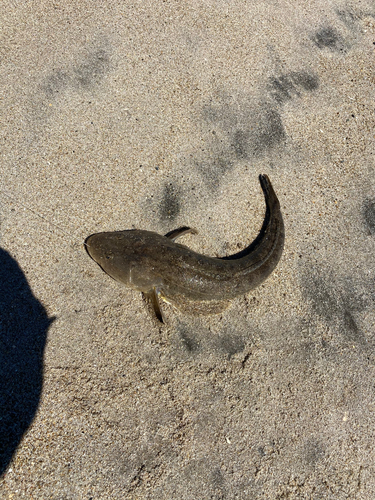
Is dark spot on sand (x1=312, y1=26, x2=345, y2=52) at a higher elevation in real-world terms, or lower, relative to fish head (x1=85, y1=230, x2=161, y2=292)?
higher

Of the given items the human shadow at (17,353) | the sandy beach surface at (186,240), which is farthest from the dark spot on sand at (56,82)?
the human shadow at (17,353)

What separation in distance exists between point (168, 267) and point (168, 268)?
0.04ft

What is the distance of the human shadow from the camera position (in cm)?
315

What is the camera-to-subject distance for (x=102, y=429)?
3.32 metres

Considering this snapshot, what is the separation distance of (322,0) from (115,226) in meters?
5.12

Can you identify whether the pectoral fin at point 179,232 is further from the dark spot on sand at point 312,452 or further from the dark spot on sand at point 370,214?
the dark spot on sand at point 312,452

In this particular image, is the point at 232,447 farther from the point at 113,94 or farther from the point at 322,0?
the point at 322,0

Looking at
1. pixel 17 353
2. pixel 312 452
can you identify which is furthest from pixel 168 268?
pixel 312 452

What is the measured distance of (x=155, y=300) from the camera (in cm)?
378

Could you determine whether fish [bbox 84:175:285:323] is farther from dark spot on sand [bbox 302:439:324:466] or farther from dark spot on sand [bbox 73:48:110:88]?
dark spot on sand [bbox 73:48:110:88]

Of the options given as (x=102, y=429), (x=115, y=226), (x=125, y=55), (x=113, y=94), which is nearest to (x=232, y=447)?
(x=102, y=429)

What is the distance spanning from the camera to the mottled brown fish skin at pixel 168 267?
3.70m

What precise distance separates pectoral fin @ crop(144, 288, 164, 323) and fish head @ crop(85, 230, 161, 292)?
60 millimetres

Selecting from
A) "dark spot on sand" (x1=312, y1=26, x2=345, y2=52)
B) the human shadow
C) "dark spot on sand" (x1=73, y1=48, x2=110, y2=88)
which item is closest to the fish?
the human shadow
